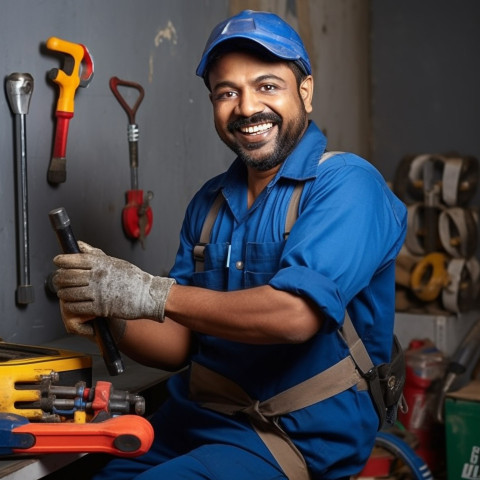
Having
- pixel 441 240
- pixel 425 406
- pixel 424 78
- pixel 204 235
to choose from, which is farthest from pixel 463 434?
pixel 424 78

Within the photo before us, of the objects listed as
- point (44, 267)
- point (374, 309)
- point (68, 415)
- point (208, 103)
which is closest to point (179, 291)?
point (68, 415)

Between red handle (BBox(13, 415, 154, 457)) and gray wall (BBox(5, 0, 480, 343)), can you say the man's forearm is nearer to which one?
red handle (BBox(13, 415, 154, 457))

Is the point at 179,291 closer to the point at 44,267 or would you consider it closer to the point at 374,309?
the point at 374,309

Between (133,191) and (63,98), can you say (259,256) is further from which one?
(133,191)

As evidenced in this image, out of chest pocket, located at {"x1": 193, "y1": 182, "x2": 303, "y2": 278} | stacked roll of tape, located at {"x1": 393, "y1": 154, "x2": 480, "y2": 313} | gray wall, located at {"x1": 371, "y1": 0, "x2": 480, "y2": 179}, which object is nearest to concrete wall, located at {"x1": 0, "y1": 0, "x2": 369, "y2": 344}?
chest pocket, located at {"x1": 193, "y1": 182, "x2": 303, "y2": 278}

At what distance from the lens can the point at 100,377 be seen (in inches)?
75.0

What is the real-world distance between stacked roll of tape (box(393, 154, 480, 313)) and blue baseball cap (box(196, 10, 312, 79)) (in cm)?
252

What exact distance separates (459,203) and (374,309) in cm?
274

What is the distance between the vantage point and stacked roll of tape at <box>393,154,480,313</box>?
404 centimetres

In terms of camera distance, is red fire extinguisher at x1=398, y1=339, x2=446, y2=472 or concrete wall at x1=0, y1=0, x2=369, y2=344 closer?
concrete wall at x1=0, y1=0, x2=369, y2=344

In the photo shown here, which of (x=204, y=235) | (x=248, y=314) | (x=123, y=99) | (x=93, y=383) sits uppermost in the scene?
(x=123, y=99)

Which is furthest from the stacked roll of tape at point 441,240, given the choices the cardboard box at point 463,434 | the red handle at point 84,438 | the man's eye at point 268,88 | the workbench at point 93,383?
the red handle at point 84,438

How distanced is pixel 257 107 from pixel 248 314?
19.5 inches

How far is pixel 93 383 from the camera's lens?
→ 5.94 ft
